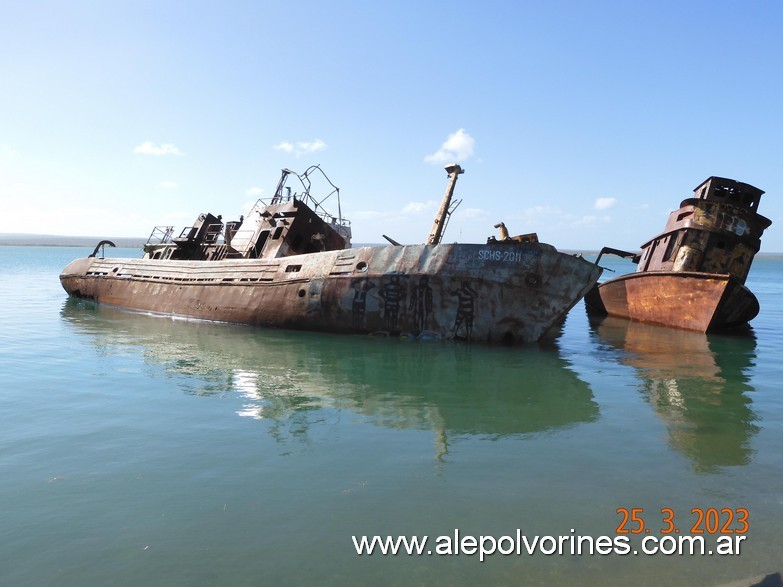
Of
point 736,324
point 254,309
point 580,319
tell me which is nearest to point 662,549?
point 254,309

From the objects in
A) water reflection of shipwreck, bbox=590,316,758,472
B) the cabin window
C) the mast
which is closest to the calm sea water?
water reflection of shipwreck, bbox=590,316,758,472

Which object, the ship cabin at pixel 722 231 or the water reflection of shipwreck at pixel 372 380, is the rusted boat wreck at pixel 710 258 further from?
the water reflection of shipwreck at pixel 372 380

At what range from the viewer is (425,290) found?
14859 mm

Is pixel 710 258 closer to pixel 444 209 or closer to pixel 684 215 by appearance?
pixel 684 215

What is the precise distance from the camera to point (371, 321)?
15.6 m

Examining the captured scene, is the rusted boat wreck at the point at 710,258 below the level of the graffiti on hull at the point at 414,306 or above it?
above

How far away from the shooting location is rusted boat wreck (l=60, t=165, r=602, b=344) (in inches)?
573

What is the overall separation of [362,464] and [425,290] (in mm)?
8810

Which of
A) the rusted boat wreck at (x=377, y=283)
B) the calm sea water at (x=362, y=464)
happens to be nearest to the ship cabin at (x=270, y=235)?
the rusted boat wreck at (x=377, y=283)

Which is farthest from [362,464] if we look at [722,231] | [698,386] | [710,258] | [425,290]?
[722,231]

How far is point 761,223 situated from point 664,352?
7.94 meters

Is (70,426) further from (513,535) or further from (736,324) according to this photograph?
(736,324)

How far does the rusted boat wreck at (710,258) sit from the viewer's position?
17.8 metres

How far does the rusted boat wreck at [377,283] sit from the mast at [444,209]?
3cm
